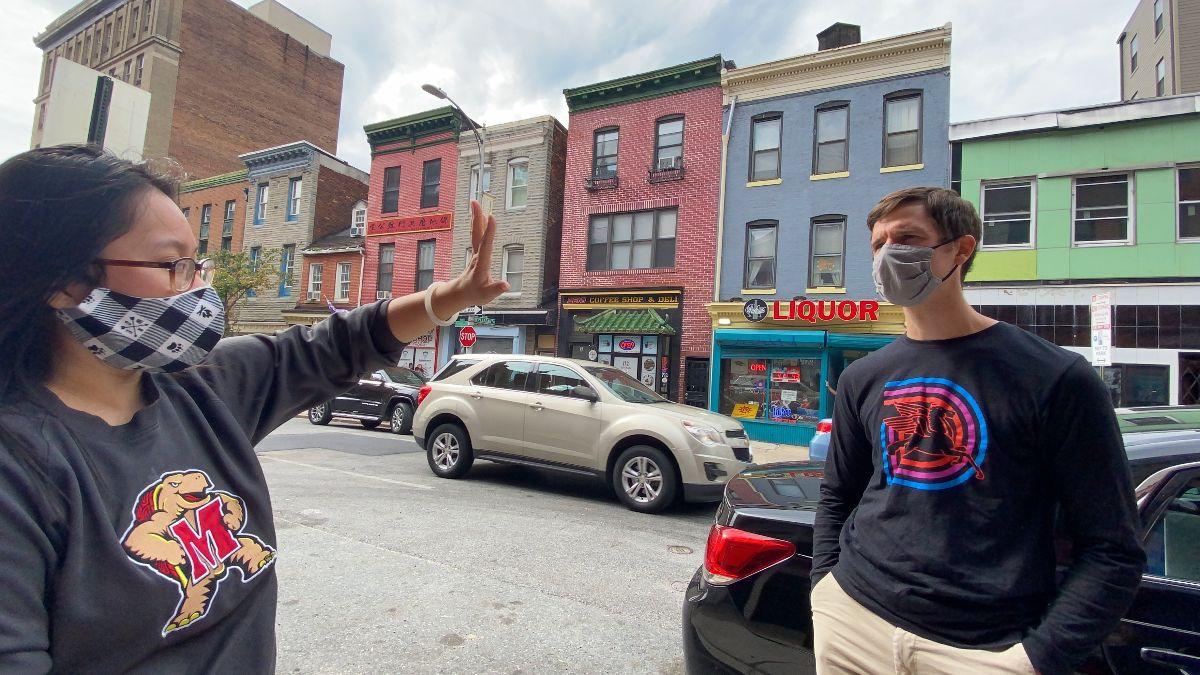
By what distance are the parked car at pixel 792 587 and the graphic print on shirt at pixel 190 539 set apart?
1.73m

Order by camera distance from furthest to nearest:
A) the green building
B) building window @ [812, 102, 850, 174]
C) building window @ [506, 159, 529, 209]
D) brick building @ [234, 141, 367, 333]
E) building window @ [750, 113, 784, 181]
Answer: brick building @ [234, 141, 367, 333] < building window @ [506, 159, 529, 209] < building window @ [750, 113, 784, 181] < building window @ [812, 102, 850, 174] < the green building

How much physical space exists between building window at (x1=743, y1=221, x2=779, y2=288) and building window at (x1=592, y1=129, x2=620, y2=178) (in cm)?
493

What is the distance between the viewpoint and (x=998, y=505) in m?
1.55

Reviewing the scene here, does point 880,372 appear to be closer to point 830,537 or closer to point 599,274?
point 830,537

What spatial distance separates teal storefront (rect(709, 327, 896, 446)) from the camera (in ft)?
46.5

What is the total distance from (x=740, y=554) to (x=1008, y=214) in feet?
47.2

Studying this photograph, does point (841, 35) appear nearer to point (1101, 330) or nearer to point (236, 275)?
point (1101, 330)

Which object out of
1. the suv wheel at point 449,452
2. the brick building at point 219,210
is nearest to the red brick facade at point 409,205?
the brick building at point 219,210

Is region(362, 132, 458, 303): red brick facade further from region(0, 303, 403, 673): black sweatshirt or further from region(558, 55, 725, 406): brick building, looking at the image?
region(0, 303, 403, 673): black sweatshirt

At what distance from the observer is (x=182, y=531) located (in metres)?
1.20

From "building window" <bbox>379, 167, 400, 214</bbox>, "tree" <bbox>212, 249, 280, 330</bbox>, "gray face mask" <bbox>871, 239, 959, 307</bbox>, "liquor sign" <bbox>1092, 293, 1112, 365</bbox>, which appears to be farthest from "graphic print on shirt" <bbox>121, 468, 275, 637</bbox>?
"building window" <bbox>379, 167, 400, 214</bbox>

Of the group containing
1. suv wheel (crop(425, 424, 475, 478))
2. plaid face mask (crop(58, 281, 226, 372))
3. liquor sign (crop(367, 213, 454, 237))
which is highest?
liquor sign (crop(367, 213, 454, 237))

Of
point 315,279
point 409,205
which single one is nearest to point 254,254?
point 315,279

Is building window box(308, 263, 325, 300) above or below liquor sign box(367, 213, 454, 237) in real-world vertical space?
below
